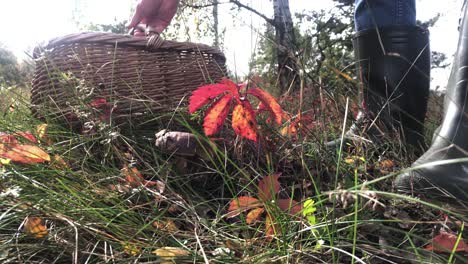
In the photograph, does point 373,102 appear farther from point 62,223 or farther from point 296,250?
point 62,223

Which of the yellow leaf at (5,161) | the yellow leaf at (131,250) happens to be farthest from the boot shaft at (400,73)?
the yellow leaf at (5,161)

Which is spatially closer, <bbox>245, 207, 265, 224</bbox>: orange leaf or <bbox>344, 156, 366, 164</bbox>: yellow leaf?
<bbox>245, 207, 265, 224</bbox>: orange leaf

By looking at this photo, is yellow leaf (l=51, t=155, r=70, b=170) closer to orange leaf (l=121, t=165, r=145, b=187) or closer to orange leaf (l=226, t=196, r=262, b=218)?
orange leaf (l=121, t=165, r=145, b=187)

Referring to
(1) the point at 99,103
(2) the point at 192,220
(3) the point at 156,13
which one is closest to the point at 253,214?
(2) the point at 192,220

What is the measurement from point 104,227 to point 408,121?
104cm

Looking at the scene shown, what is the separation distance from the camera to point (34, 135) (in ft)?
3.50

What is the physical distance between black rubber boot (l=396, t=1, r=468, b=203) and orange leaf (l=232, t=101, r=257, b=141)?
333 mm

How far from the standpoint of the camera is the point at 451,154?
89 centimetres

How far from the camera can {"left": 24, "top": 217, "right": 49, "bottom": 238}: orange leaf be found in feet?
2.20

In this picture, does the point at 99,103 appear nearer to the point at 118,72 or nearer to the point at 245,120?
the point at 118,72

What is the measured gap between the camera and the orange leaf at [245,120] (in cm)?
83

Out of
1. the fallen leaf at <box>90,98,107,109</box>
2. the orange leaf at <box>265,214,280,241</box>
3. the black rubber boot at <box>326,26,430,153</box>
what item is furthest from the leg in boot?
the fallen leaf at <box>90,98,107,109</box>

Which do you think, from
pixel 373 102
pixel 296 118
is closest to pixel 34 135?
pixel 296 118

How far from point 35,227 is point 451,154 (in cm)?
85
